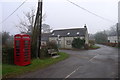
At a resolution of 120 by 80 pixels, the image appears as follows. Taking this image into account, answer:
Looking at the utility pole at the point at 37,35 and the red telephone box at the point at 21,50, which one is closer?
the red telephone box at the point at 21,50

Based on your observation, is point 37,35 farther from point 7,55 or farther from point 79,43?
point 79,43

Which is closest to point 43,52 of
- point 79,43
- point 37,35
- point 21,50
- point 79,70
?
point 37,35

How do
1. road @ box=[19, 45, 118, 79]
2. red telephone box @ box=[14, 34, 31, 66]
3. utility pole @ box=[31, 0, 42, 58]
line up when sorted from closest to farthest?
A: road @ box=[19, 45, 118, 79]
red telephone box @ box=[14, 34, 31, 66]
utility pole @ box=[31, 0, 42, 58]

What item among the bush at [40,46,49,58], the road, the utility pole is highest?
the utility pole

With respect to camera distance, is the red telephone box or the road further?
the red telephone box

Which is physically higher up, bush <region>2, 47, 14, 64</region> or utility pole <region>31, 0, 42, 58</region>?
utility pole <region>31, 0, 42, 58</region>

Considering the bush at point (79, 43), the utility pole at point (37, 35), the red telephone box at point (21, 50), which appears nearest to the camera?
the red telephone box at point (21, 50)

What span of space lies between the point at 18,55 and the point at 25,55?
51cm

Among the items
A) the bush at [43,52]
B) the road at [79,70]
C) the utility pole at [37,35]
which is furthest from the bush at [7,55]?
the bush at [43,52]

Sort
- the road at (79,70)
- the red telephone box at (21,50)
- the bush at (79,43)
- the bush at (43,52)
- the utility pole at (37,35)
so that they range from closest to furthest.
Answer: the road at (79,70), the red telephone box at (21,50), the utility pole at (37,35), the bush at (43,52), the bush at (79,43)

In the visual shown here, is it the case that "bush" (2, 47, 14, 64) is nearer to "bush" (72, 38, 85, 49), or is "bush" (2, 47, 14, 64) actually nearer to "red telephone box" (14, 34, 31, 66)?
"red telephone box" (14, 34, 31, 66)

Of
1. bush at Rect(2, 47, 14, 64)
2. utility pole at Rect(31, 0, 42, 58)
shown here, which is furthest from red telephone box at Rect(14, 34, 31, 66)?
utility pole at Rect(31, 0, 42, 58)

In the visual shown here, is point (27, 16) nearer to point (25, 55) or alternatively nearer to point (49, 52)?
point (49, 52)

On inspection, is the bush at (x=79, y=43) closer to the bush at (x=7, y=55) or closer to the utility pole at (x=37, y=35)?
the utility pole at (x=37, y=35)
